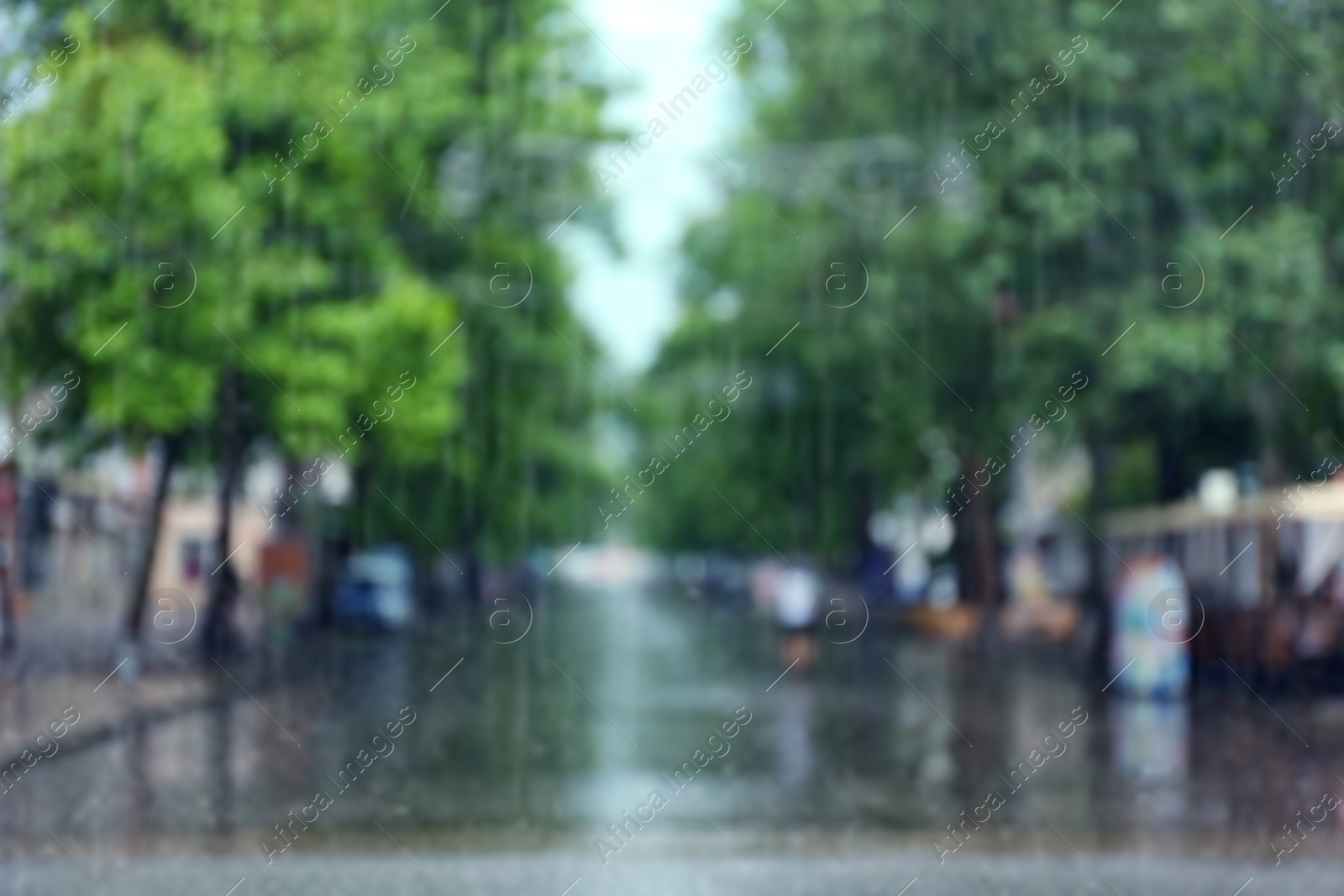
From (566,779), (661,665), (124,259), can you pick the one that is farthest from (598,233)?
(566,779)

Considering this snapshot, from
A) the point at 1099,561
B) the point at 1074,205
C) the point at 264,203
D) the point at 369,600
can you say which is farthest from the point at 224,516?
the point at 369,600

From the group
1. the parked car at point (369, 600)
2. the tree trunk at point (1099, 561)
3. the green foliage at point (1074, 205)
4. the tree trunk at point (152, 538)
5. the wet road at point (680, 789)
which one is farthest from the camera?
the parked car at point (369, 600)

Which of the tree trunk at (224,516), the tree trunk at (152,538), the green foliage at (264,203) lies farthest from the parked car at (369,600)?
the tree trunk at (152,538)

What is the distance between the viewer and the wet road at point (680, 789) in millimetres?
9664

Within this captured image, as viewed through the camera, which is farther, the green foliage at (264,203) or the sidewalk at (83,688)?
the green foliage at (264,203)

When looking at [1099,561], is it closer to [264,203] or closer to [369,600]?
[264,203]

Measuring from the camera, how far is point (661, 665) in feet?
96.4

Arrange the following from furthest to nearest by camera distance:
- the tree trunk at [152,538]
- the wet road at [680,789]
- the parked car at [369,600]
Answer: the parked car at [369,600] → the tree trunk at [152,538] → the wet road at [680,789]

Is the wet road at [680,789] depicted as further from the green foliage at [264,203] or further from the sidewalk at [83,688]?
the green foliage at [264,203]

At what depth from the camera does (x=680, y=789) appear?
517 inches

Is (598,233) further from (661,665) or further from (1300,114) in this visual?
(1300,114)

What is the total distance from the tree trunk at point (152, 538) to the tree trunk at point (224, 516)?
2.43ft

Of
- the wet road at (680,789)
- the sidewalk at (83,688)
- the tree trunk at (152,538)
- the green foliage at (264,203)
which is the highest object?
the green foliage at (264,203)

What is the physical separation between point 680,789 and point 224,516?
→ 14.7 metres
